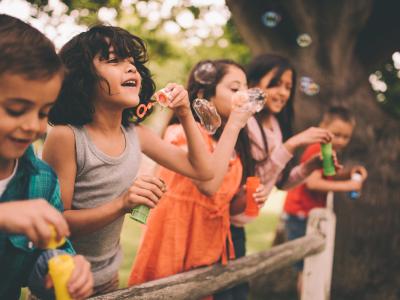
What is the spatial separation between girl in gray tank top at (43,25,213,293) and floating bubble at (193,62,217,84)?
52 cm

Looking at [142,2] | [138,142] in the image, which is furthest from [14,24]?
[142,2]

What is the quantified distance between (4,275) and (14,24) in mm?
694

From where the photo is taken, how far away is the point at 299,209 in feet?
11.9

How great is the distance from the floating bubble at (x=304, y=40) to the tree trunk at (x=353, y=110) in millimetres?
43

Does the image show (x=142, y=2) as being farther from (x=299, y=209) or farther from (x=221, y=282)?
(x=221, y=282)

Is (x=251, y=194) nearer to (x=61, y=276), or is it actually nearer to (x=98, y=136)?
(x=98, y=136)

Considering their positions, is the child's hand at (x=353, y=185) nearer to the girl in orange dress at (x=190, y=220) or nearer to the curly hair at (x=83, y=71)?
the girl in orange dress at (x=190, y=220)

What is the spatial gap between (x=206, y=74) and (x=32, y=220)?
151 centimetres

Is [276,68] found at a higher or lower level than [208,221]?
higher

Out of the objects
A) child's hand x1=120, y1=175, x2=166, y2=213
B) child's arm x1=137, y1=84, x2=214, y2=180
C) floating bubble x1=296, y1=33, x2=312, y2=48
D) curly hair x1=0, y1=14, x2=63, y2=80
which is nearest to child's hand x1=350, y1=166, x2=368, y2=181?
child's arm x1=137, y1=84, x2=214, y2=180

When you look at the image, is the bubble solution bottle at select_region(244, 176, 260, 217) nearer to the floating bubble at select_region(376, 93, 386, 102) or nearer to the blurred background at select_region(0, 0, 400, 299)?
the blurred background at select_region(0, 0, 400, 299)

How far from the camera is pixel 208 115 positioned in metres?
2.18

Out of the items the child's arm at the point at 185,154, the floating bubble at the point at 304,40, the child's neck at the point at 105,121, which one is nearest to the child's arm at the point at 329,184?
the child's arm at the point at 185,154

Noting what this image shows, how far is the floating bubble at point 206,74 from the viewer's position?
91.0 inches
